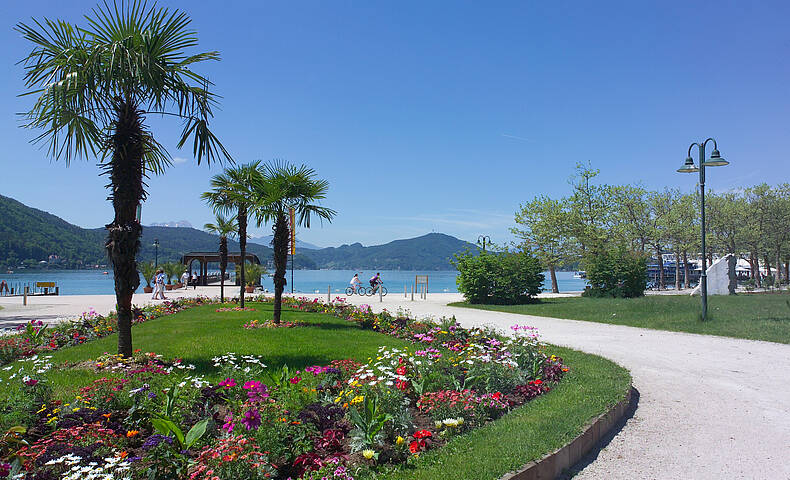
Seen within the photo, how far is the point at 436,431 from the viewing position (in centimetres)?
475

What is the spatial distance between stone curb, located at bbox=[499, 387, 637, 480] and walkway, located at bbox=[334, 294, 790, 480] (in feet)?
0.46

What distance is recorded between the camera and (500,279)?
74.1 feet

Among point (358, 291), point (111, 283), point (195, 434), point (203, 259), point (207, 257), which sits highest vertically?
point (207, 257)

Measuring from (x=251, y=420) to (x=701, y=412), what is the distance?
214 inches

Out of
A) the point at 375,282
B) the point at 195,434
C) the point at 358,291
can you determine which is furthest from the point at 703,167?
the point at 358,291

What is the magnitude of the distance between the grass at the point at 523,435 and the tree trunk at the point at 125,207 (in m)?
5.44

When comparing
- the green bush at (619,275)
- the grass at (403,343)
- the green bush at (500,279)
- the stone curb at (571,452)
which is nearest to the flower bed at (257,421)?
the grass at (403,343)

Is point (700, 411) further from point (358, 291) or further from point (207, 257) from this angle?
point (207, 257)

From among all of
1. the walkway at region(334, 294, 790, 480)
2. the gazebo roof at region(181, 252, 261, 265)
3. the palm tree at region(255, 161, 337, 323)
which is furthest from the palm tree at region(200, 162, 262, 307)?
the gazebo roof at region(181, 252, 261, 265)

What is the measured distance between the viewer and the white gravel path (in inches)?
171

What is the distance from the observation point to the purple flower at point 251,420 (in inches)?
147

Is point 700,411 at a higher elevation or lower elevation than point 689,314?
lower

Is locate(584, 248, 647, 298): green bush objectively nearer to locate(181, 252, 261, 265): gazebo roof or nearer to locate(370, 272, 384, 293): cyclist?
locate(370, 272, 384, 293): cyclist

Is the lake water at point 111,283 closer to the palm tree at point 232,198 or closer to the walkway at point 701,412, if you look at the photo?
the palm tree at point 232,198
